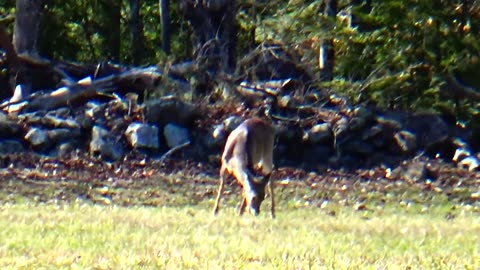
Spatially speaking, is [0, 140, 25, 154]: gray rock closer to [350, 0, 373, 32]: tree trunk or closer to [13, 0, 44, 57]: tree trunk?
[13, 0, 44, 57]: tree trunk

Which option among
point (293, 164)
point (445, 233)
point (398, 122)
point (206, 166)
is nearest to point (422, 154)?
point (398, 122)

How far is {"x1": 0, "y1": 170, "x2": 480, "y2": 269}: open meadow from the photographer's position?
928 centimetres

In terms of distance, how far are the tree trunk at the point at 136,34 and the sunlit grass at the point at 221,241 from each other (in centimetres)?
1567

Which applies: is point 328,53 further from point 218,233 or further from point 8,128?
point 218,233

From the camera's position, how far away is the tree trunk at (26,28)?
23422 millimetres

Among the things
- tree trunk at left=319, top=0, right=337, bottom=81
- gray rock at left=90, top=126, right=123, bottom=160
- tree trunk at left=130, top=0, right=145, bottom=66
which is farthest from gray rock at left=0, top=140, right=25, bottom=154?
tree trunk at left=130, top=0, right=145, bottom=66

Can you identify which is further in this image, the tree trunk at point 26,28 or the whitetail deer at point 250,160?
the tree trunk at point 26,28

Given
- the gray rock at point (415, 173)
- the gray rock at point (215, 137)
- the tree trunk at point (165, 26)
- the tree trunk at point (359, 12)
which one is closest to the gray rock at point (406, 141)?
the gray rock at point (415, 173)

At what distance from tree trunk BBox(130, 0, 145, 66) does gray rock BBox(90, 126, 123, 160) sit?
30.2 ft

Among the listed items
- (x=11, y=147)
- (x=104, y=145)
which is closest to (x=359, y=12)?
(x=104, y=145)

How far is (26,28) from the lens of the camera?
23.5 meters

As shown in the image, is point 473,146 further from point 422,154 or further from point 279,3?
point 279,3

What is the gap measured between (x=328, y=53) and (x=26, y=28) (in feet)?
21.1

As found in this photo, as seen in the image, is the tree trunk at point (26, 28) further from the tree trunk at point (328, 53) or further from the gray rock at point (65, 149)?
the tree trunk at point (328, 53)
